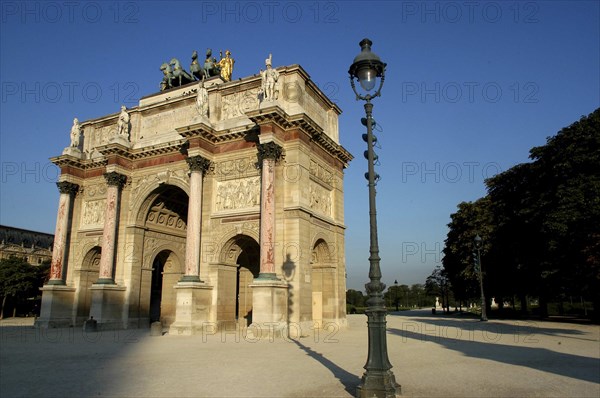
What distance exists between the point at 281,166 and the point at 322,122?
6.99 meters

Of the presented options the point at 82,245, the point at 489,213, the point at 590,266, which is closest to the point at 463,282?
the point at 489,213

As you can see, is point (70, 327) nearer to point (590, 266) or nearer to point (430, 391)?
point (430, 391)

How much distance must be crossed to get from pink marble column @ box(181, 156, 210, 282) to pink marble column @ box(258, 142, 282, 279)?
13.6 feet

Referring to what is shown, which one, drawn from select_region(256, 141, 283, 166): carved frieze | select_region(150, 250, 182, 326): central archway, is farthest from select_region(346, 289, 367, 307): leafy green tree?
select_region(256, 141, 283, 166): carved frieze

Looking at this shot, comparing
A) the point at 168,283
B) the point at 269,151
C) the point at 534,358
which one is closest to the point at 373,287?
the point at 534,358

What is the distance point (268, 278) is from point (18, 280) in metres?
45.2

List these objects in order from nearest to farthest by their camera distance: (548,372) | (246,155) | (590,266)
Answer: (548,372), (590,266), (246,155)

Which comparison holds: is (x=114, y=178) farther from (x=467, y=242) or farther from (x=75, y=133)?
(x=467, y=242)

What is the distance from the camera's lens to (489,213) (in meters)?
38.9

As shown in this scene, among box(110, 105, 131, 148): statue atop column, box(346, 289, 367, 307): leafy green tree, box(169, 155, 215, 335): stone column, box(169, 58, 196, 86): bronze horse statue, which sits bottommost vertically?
box(346, 289, 367, 307): leafy green tree

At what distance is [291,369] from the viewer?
37.9ft

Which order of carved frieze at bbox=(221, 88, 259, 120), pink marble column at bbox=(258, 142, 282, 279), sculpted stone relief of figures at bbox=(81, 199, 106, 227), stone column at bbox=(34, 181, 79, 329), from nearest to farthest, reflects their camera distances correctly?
pink marble column at bbox=(258, 142, 282, 279), carved frieze at bbox=(221, 88, 259, 120), stone column at bbox=(34, 181, 79, 329), sculpted stone relief of figures at bbox=(81, 199, 106, 227)

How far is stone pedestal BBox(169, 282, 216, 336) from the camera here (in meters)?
23.4

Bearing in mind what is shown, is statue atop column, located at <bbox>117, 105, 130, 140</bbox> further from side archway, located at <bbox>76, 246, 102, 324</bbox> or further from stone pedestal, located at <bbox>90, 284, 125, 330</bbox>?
stone pedestal, located at <bbox>90, 284, 125, 330</bbox>
